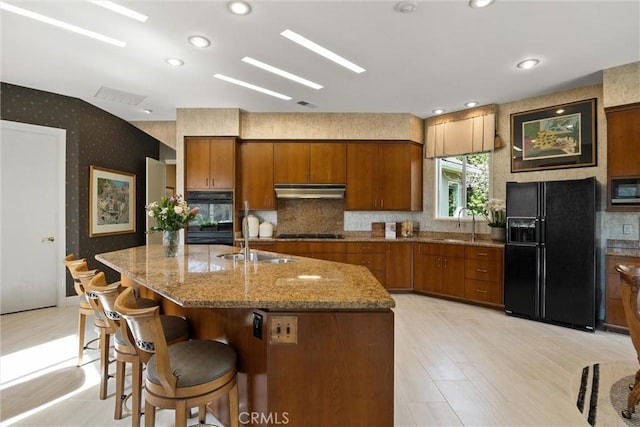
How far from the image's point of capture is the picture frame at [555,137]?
12.8ft

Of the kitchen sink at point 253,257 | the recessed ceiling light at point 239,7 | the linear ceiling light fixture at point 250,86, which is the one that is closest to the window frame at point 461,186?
the linear ceiling light fixture at point 250,86

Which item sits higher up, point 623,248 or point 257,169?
point 257,169

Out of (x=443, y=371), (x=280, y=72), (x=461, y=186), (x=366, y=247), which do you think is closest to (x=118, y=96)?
(x=280, y=72)

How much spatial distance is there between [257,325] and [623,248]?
4341 mm

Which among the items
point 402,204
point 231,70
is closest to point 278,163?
point 231,70

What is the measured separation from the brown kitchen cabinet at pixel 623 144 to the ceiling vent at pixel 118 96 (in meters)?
5.83

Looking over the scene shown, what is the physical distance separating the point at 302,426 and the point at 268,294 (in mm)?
612

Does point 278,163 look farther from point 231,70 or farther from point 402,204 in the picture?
point 402,204

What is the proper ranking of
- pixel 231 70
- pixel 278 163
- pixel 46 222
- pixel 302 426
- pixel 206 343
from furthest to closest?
1. pixel 278 163
2. pixel 46 222
3. pixel 231 70
4. pixel 206 343
5. pixel 302 426

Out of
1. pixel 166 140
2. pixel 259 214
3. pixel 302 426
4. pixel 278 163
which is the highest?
pixel 166 140

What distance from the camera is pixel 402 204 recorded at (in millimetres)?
5180

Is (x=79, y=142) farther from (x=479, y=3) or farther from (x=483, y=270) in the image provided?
(x=483, y=270)

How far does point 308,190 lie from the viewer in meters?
5.14

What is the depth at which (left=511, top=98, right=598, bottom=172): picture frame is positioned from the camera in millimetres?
3889
